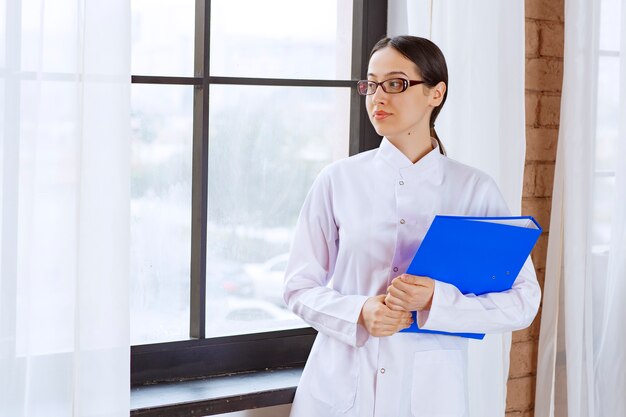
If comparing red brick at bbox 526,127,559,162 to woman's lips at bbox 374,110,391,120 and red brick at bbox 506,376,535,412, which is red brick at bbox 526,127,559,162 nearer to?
red brick at bbox 506,376,535,412

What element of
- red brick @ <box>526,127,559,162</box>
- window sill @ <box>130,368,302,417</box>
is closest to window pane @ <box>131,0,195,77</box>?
window sill @ <box>130,368,302,417</box>

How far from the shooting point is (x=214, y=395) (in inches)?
85.9

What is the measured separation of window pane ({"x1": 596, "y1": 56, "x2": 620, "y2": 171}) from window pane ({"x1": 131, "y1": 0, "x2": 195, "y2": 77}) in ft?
3.96

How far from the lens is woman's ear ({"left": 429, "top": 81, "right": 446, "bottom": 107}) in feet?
6.41

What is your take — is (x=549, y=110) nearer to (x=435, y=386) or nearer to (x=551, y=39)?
(x=551, y=39)

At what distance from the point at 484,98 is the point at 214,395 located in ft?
3.42

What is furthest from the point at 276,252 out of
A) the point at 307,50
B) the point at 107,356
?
the point at 107,356

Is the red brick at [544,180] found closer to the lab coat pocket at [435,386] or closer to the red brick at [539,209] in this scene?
the red brick at [539,209]

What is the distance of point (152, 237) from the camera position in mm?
2320

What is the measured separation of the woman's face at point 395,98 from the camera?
1.91m

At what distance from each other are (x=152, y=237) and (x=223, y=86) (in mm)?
446

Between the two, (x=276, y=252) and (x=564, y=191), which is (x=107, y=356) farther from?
(x=564, y=191)

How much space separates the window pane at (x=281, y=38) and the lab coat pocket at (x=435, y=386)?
951 millimetres

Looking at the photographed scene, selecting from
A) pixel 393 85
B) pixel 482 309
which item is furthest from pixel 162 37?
pixel 482 309
